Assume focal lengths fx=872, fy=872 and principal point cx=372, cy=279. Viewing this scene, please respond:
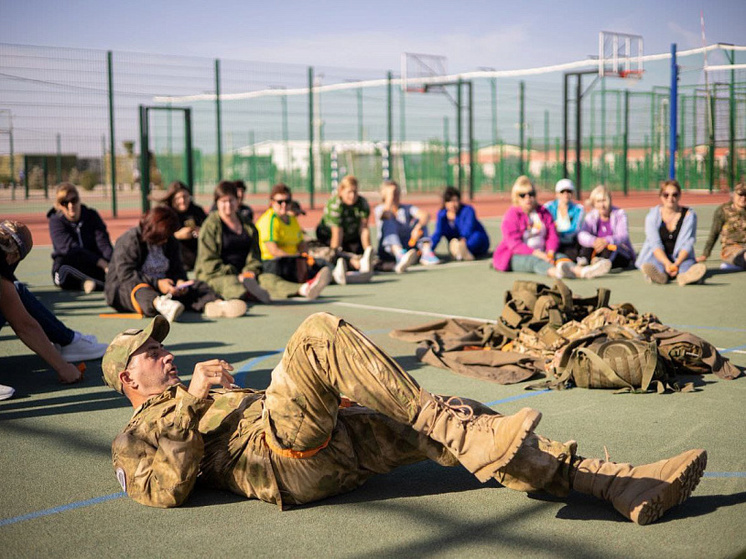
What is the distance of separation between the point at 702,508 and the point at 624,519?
351mm

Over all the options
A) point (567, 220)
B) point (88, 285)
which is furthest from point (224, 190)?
point (567, 220)

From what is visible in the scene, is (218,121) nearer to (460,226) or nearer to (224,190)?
(460,226)

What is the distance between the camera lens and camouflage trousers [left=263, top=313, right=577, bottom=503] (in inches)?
121

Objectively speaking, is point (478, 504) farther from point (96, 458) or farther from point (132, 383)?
point (96, 458)

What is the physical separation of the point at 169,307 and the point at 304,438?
16.0ft

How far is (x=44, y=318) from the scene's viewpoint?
600cm

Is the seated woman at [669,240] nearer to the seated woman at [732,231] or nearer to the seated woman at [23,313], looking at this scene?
the seated woman at [732,231]

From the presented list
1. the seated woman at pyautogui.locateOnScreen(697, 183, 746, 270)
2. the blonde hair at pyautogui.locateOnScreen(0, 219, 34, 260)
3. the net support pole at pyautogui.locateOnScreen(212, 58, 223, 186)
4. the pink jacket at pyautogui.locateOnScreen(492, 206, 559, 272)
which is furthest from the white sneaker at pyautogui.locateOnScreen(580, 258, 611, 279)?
the net support pole at pyautogui.locateOnScreen(212, 58, 223, 186)

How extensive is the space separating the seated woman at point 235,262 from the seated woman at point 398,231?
2774 millimetres

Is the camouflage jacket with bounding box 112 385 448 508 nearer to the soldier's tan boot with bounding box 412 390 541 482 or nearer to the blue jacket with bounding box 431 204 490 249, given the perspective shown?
the soldier's tan boot with bounding box 412 390 541 482

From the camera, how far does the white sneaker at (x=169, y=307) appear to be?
782 cm

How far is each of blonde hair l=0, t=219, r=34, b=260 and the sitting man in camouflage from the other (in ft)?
6.60

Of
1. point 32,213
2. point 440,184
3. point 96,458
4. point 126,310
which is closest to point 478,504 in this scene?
point 96,458

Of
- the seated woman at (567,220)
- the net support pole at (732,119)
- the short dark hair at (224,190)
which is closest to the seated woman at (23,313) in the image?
the short dark hair at (224,190)
